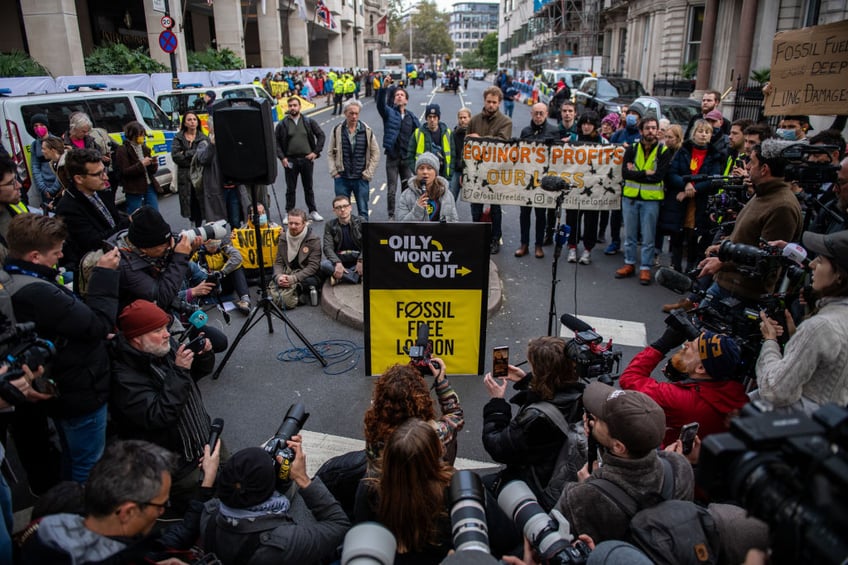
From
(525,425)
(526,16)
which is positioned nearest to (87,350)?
(525,425)

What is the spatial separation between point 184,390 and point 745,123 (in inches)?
279

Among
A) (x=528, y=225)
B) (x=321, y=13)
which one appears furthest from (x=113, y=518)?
(x=321, y=13)

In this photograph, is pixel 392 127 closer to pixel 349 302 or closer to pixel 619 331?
pixel 349 302

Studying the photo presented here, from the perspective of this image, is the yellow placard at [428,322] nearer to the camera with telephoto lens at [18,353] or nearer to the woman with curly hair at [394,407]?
the woman with curly hair at [394,407]

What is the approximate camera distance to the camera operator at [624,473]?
7.21 ft

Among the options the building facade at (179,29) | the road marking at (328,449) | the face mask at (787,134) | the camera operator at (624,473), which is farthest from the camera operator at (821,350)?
the building facade at (179,29)

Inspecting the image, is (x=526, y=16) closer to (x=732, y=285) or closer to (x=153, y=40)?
(x=153, y=40)

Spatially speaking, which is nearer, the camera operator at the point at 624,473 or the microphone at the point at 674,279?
the camera operator at the point at 624,473

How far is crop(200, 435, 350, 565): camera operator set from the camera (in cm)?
227

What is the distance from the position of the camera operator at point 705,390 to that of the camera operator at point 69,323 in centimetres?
303

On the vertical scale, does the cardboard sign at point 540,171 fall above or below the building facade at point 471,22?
below

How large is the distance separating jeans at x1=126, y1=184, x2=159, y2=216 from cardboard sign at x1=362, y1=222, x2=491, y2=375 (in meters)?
4.25

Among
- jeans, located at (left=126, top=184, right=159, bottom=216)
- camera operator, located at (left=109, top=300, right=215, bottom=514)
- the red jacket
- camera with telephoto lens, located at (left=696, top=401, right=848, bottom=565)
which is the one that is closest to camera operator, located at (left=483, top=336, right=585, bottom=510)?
the red jacket

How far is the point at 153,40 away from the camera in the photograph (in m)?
25.4
